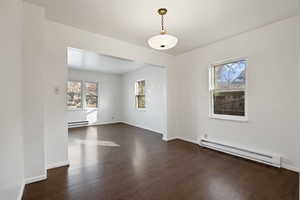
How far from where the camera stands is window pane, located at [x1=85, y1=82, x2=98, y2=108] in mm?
6828

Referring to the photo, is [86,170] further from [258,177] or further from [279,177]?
[279,177]

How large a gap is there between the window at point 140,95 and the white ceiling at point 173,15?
344 centimetres

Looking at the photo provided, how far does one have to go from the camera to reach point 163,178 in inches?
88.4

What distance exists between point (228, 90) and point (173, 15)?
6.93 feet

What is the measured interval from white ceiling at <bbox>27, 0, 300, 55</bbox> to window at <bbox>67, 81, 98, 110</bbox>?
4261mm

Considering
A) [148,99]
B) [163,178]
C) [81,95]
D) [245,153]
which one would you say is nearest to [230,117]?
[245,153]

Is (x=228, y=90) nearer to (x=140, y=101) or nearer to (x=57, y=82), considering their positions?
(x=57, y=82)

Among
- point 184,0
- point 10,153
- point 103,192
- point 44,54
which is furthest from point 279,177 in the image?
point 44,54

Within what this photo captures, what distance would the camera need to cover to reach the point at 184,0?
207 cm

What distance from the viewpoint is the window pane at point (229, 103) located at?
316cm

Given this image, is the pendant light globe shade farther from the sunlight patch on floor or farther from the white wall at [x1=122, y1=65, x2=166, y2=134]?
the sunlight patch on floor

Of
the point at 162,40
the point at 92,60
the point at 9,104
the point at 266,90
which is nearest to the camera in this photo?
the point at 9,104

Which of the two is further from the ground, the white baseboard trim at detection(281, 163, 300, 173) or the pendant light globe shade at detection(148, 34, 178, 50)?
the pendant light globe shade at detection(148, 34, 178, 50)

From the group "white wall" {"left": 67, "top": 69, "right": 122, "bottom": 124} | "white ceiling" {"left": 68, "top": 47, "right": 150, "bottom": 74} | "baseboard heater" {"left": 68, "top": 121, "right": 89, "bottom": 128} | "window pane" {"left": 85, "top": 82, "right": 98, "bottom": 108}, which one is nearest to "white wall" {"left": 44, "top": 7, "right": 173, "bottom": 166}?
"white ceiling" {"left": 68, "top": 47, "right": 150, "bottom": 74}
